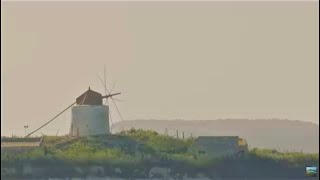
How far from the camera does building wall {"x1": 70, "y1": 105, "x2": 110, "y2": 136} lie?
115812 millimetres

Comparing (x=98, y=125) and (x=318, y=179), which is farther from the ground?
(x=98, y=125)

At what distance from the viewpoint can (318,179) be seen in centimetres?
8356

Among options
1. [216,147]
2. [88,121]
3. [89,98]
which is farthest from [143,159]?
[89,98]

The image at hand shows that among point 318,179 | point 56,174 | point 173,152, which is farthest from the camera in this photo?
point 173,152

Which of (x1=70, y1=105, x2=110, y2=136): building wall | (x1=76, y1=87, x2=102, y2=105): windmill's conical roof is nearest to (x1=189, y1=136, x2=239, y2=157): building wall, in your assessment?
(x1=70, y1=105, x2=110, y2=136): building wall

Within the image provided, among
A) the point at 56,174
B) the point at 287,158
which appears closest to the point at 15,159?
the point at 56,174

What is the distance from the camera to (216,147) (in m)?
109

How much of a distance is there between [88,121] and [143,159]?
Result: 10.6 m

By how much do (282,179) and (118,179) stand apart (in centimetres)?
1188

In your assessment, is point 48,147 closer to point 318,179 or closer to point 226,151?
point 226,151

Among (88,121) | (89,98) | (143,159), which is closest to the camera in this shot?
(143,159)

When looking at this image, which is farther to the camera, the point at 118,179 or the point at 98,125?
the point at 98,125

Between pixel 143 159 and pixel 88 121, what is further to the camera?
pixel 88 121

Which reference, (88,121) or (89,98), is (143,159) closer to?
(88,121)
